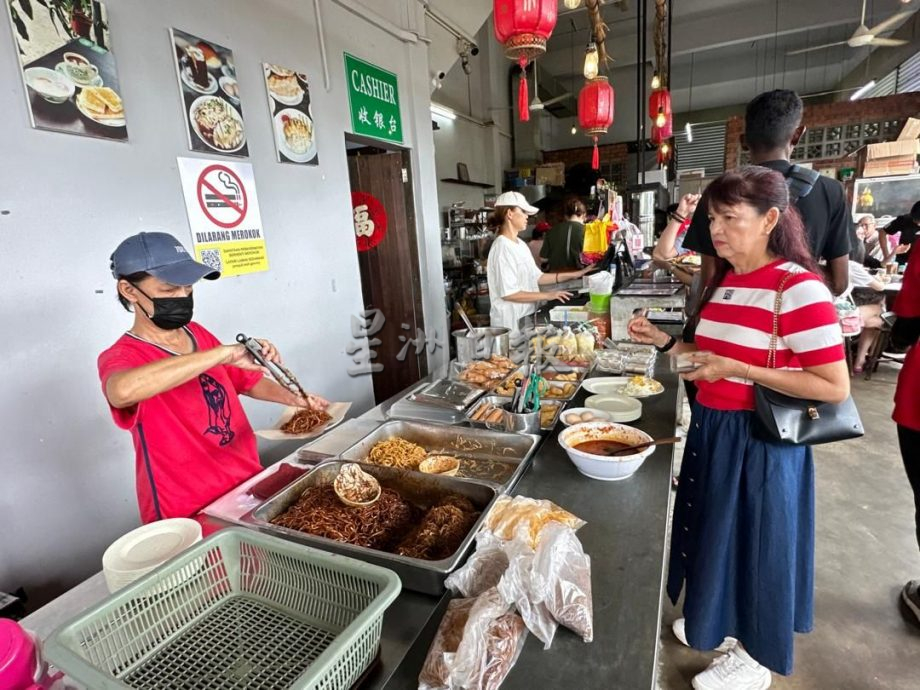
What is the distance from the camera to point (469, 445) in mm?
1836

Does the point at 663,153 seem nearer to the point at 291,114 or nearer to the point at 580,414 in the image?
the point at 291,114

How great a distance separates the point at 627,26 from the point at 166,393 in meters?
11.4

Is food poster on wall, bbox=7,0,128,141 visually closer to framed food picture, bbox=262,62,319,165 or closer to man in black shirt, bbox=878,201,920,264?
framed food picture, bbox=262,62,319,165

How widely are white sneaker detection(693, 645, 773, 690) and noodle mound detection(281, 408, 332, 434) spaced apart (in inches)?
70.4

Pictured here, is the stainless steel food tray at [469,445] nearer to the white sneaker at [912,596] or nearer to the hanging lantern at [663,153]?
the white sneaker at [912,596]

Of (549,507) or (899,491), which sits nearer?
(549,507)

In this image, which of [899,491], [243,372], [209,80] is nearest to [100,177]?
[209,80]

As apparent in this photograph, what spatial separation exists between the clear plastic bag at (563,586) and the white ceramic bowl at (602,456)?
539mm

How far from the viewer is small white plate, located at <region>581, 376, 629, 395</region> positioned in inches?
91.9

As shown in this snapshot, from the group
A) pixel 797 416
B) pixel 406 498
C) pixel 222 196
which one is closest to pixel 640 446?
pixel 797 416

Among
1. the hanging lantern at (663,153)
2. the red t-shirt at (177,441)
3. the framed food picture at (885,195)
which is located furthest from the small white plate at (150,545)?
the framed food picture at (885,195)

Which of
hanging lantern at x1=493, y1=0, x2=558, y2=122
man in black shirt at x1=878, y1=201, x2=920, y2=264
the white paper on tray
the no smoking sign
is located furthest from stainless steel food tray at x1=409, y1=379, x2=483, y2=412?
man in black shirt at x1=878, y1=201, x2=920, y2=264

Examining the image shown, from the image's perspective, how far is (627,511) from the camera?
4.58ft

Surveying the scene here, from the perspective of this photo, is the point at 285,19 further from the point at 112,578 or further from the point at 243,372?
the point at 112,578
